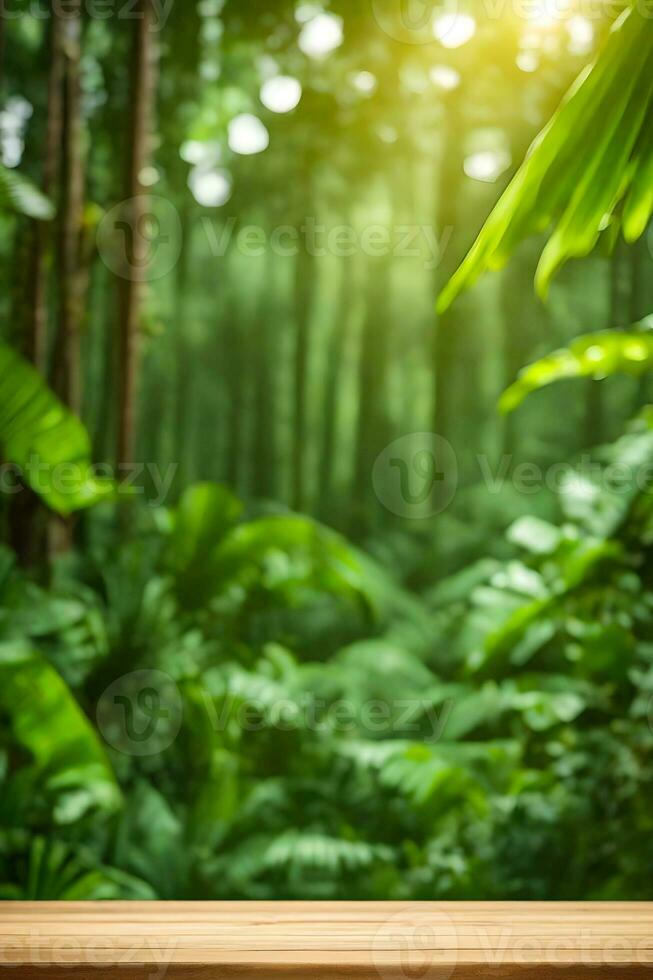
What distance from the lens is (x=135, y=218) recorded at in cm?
236

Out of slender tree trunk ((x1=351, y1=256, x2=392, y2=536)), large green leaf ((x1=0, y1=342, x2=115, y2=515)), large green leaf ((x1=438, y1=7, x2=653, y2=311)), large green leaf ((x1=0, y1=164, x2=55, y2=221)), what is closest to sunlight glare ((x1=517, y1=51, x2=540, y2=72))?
slender tree trunk ((x1=351, y1=256, x2=392, y2=536))

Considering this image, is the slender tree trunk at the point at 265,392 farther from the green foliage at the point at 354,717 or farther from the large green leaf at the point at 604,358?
the large green leaf at the point at 604,358

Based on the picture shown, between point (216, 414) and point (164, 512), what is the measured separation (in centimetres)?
30

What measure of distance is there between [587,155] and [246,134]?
6.09ft

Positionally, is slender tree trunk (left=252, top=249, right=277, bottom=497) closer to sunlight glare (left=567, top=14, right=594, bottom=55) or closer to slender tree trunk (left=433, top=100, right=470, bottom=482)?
slender tree trunk (left=433, top=100, right=470, bottom=482)

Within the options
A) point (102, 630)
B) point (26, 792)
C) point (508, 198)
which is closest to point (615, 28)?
point (508, 198)

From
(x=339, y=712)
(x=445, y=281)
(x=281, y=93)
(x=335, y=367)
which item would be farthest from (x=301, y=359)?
(x=339, y=712)

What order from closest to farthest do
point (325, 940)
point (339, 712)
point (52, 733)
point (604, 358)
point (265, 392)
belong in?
point (325, 940) → point (604, 358) → point (52, 733) → point (339, 712) → point (265, 392)

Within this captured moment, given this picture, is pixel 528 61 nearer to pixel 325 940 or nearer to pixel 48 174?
pixel 48 174

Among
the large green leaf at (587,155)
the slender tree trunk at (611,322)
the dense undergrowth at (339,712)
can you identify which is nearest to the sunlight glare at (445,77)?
the slender tree trunk at (611,322)

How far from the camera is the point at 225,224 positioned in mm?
2387

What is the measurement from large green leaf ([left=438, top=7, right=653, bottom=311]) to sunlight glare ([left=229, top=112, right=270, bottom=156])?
5.87ft

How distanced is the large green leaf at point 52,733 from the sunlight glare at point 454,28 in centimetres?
192

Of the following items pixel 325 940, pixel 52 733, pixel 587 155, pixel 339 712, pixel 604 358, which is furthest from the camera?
pixel 339 712
